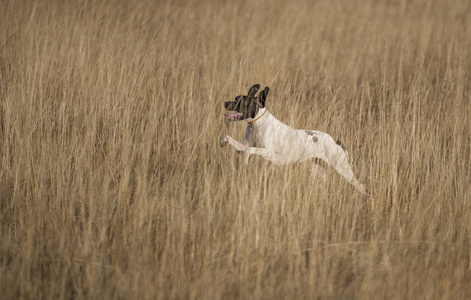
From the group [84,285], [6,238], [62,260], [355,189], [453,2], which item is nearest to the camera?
[84,285]

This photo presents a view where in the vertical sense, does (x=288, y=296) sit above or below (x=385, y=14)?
below

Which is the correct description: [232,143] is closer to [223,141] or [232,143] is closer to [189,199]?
[223,141]

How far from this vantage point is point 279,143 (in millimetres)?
2809

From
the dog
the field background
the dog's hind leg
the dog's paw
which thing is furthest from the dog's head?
the dog's hind leg

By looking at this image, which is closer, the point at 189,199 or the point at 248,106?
the point at 189,199

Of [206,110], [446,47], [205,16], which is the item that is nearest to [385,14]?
[446,47]

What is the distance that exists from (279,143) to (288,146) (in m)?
0.06

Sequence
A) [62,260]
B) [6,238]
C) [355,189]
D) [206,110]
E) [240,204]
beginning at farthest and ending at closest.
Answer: [206,110] < [355,189] < [240,204] < [6,238] < [62,260]

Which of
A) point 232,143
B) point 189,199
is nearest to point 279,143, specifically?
point 232,143

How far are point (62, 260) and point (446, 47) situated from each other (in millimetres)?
5410

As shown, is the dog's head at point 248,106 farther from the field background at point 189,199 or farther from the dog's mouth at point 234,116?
the field background at point 189,199

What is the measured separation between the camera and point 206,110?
3.60 meters

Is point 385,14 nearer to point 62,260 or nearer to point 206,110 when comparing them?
point 206,110

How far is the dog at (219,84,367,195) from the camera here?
2.78 m
